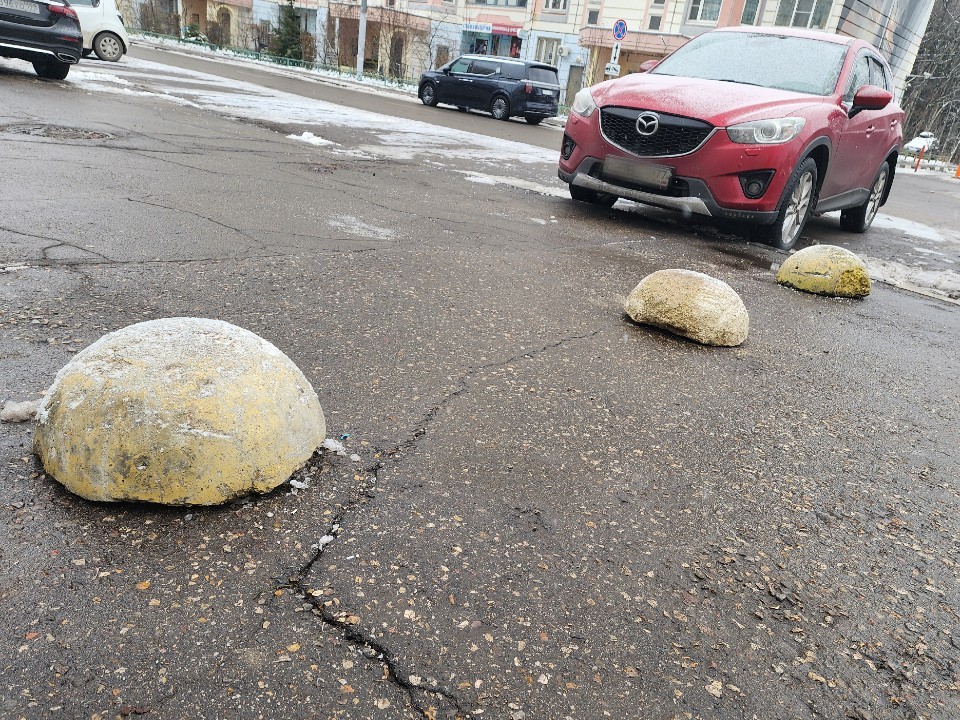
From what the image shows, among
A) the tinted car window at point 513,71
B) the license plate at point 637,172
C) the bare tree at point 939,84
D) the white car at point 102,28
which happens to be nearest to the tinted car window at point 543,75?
the tinted car window at point 513,71

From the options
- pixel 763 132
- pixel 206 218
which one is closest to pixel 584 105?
pixel 763 132

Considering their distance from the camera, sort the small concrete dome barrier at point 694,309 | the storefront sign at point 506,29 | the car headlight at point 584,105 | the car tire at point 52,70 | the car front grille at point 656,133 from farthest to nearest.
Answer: the storefront sign at point 506,29, the car tire at point 52,70, the car headlight at point 584,105, the car front grille at point 656,133, the small concrete dome barrier at point 694,309

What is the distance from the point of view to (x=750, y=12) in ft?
114

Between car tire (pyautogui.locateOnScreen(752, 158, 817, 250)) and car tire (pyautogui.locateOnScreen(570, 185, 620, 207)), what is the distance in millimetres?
1754

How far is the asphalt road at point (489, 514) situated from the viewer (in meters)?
1.63

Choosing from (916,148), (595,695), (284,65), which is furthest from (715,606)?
(284,65)

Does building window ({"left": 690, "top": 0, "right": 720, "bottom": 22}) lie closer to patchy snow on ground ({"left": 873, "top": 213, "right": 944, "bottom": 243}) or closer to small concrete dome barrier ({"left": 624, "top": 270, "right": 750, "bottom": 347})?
patchy snow on ground ({"left": 873, "top": 213, "right": 944, "bottom": 243})

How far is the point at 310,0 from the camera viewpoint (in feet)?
162

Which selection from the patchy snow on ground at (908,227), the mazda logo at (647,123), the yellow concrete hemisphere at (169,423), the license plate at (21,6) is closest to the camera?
the yellow concrete hemisphere at (169,423)

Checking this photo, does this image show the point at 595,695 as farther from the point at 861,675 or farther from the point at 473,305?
the point at 473,305

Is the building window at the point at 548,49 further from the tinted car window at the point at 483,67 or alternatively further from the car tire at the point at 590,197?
the car tire at the point at 590,197

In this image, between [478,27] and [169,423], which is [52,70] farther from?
[478,27]

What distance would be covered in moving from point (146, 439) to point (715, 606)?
5.50 ft

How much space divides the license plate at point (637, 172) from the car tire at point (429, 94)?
1690 centimetres
